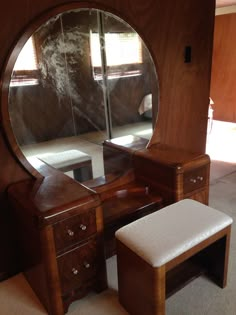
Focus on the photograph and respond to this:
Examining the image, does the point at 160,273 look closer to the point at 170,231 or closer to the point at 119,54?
the point at 170,231

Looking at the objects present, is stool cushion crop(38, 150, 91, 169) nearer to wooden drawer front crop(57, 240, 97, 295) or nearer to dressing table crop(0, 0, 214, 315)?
dressing table crop(0, 0, 214, 315)

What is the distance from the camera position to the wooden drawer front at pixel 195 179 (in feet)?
5.56

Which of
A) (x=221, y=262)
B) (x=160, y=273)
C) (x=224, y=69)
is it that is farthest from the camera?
(x=224, y=69)

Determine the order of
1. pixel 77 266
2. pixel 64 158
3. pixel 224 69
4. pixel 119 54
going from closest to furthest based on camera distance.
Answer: pixel 77 266
pixel 64 158
pixel 119 54
pixel 224 69

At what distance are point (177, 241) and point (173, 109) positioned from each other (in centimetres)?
119

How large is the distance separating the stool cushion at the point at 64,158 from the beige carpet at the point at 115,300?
0.70 metres

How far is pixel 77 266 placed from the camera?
4.54ft

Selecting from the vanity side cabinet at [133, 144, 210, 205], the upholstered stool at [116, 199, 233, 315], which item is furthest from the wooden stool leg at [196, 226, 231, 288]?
the vanity side cabinet at [133, 144, 210, 205]

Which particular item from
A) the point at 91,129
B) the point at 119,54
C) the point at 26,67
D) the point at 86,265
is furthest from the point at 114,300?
the point at 119,54

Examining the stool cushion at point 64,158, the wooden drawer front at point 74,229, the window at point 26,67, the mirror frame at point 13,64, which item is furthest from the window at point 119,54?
the wooden drawer front at point 74,229

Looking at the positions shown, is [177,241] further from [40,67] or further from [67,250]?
[40,67]

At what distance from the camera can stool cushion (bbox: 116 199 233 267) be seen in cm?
118

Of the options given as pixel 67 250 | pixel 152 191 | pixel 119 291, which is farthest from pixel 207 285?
pixel 67 250

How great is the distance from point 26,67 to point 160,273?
3.90 feet
